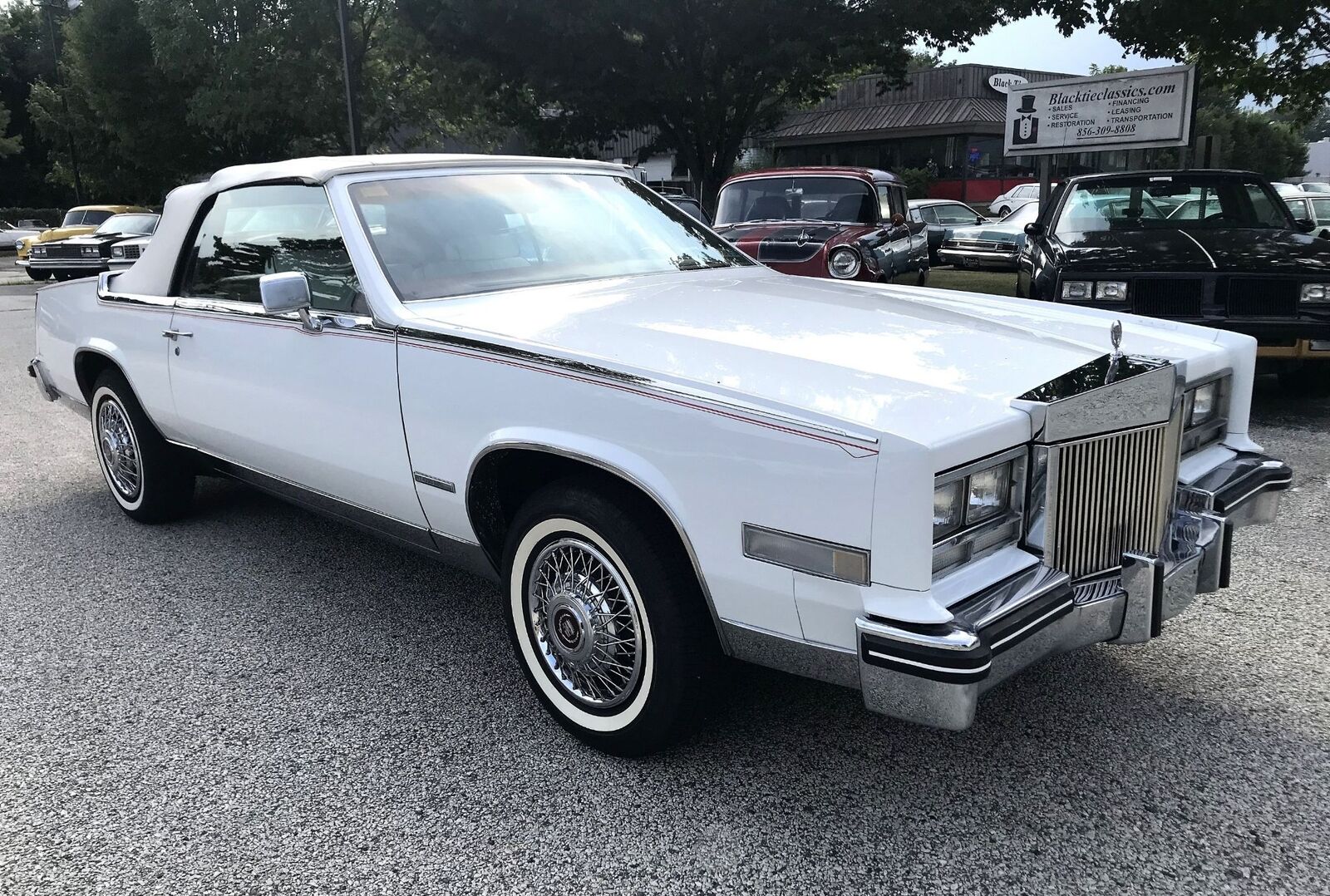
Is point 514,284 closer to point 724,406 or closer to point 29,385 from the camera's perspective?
point 724,406

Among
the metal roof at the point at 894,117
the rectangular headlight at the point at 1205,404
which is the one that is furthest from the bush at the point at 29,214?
the rectangular headlight at the point at 1205,404

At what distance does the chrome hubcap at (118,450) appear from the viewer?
503 centimetres

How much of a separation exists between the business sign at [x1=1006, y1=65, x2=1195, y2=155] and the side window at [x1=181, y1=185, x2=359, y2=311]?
13692 mm

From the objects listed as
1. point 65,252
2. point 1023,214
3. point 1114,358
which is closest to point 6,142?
point 65,252

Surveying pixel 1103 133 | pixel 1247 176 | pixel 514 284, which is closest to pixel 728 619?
pixel 514 284

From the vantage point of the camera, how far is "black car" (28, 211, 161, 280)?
21.3 meters

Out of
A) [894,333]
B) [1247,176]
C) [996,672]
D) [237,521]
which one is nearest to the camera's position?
[996,672]

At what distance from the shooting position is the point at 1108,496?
2605 mm

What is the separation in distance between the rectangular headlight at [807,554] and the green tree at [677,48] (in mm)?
16723

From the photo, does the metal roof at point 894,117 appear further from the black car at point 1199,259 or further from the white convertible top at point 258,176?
the white convertible top at point 258,176

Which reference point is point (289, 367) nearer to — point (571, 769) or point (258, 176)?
point (258, 176)

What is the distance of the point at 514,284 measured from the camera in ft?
11.7

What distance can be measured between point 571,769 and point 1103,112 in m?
15.0

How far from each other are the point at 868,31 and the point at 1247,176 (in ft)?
37.7
